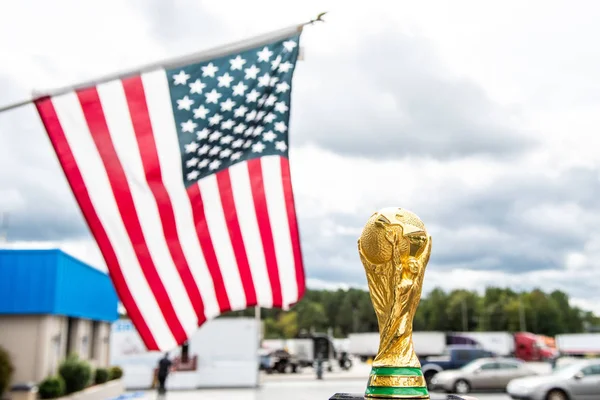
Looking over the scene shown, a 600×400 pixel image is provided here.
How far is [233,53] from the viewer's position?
16.8 feet

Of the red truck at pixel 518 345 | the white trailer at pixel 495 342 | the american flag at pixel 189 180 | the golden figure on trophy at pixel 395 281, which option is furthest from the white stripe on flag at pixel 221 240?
the red truck at pixel 518 345

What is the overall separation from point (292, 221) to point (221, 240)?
70 cm

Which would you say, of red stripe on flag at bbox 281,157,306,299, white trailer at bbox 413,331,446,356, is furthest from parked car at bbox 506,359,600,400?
white trailer at bbox 413,331,446,356

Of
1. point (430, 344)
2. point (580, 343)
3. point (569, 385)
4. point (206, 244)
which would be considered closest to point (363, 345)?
point (430, 344)

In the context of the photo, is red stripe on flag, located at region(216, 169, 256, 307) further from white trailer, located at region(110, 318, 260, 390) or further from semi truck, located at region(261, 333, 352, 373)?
semi truck, located at region(261, 333, 352, 373)

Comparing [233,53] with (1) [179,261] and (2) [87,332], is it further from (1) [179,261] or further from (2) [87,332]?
(2) [87,332]

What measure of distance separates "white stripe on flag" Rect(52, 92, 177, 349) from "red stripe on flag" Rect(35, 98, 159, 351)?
0.03 metres

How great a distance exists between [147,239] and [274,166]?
4.39ft

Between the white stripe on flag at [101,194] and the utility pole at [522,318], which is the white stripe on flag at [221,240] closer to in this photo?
the white stripe on flag at [101,194]

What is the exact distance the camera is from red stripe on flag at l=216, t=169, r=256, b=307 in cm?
544

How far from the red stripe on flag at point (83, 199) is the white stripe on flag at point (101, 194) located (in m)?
0.03

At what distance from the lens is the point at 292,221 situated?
562 cm

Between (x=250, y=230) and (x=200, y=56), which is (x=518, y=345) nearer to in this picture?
(x=250, y=230)

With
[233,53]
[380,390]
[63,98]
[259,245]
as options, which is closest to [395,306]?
[380,390]
